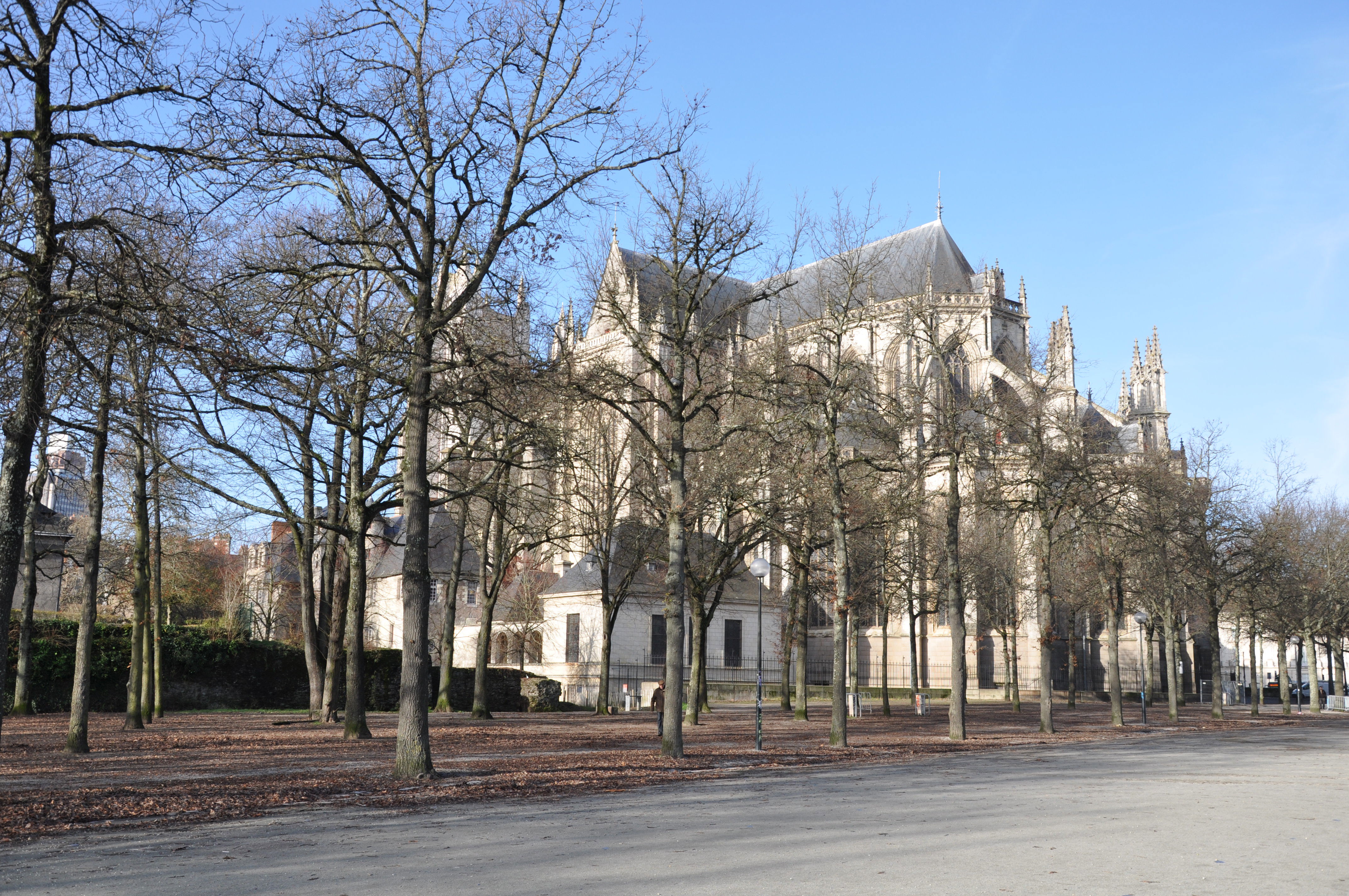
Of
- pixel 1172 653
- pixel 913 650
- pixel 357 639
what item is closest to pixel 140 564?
pixel 357 639

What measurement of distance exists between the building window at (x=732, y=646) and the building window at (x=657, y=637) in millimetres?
3385

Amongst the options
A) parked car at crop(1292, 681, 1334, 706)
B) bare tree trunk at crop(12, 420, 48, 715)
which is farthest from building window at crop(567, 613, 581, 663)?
parked car at crop(1292, 681, 1334, 706)

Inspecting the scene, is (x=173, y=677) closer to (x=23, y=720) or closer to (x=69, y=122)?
(x=23, y=720)

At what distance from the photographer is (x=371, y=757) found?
16.7 metres

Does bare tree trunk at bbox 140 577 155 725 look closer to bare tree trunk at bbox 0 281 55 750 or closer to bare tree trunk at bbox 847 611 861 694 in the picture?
bare tree trunk at bbox 0 281 55 750

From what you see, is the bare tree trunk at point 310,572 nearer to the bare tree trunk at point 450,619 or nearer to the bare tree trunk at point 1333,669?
the bare tree trunk at point 450,619

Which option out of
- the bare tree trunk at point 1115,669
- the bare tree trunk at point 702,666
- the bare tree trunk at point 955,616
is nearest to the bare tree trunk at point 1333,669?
the bare tree trunk at point 1115,669

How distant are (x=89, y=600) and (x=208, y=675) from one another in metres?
17.1

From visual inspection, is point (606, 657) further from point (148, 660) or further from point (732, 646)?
point (732, 646)

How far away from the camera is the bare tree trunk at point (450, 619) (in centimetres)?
2719

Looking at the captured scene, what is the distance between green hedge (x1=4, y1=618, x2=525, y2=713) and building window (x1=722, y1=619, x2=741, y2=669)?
14166 millimetres

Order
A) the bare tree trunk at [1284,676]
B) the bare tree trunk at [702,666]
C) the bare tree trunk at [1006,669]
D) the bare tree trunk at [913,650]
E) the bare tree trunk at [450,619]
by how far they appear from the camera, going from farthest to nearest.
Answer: the bare tree trunk at [1006,669] < the bare tree trunk at [1284,676] < the bare tree trunk at [913,650] < the bare tree trunk at [702,666] < the bare tree trunk at [450,619]

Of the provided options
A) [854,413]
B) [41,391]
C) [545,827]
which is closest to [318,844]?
[545,827]

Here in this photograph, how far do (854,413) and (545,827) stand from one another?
14631 millimetres
